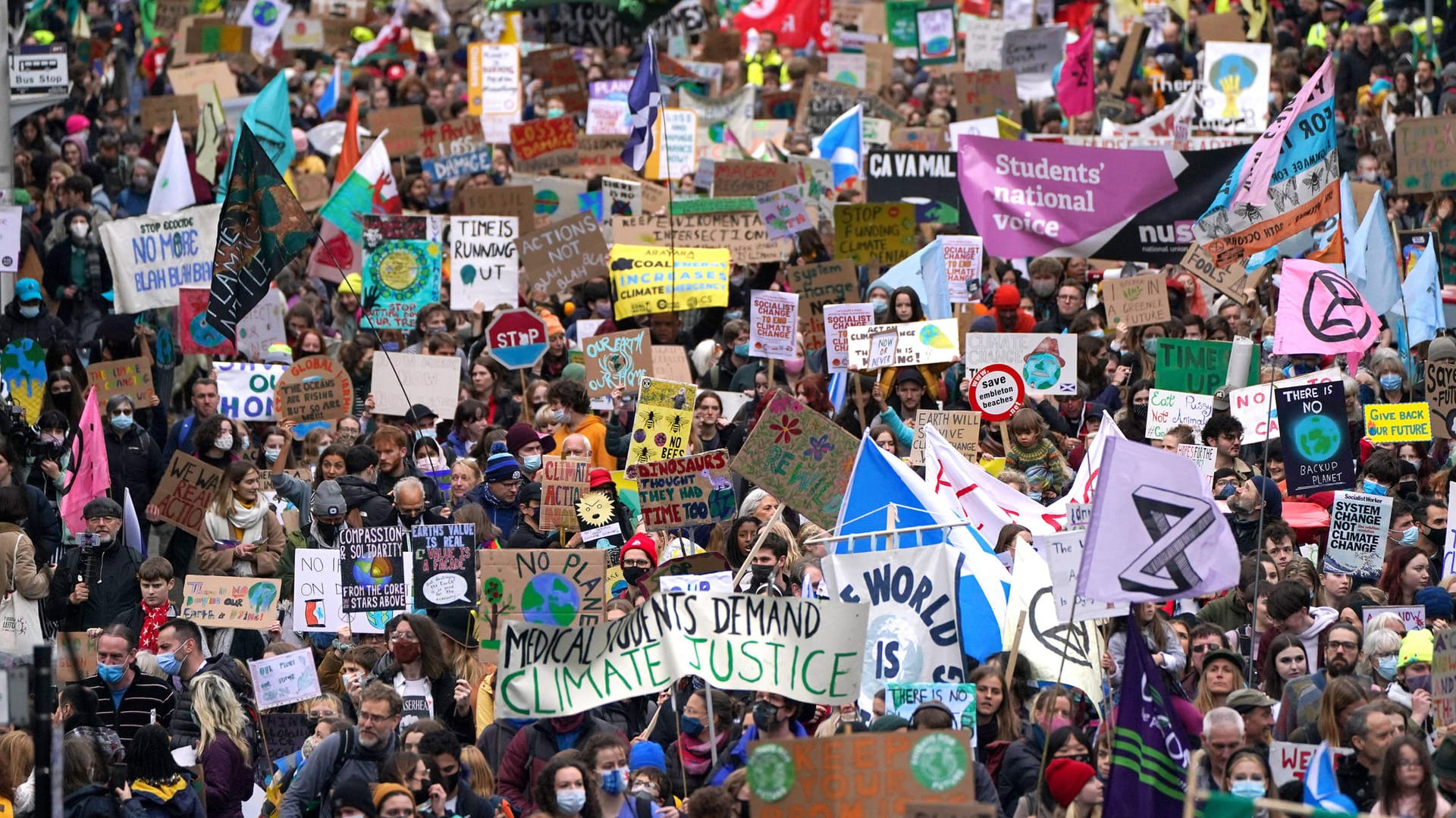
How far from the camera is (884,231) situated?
17.5 m

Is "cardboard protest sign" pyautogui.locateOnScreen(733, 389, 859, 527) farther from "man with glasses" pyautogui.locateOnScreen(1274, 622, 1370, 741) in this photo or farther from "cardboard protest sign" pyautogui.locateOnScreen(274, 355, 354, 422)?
"cardboard protest sign" pyautogui.locateOnScreen(274, 355, 354, 422)

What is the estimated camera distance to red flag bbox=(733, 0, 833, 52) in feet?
92.8

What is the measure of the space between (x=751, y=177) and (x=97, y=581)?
26.9ft

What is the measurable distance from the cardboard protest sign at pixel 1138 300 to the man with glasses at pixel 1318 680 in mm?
6127

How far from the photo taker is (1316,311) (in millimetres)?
13812

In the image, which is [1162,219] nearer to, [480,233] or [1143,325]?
[1143,325]

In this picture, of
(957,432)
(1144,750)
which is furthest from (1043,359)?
(1144,750)

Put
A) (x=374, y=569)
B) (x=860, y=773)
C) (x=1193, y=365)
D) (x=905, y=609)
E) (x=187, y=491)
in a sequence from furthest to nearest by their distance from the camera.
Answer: (x=1193, y=365), (x=187, y=491), (x=374, y=569), (x=905, y=609), (x=860, y=773)

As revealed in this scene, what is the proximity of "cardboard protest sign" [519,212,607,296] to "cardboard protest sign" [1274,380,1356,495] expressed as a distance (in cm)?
629

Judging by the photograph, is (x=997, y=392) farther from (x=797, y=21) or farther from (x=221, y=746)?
(x=797, y=21)

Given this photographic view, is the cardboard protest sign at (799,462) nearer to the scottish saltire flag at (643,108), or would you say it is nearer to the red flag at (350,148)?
the scottish saltire flag at (643,108)

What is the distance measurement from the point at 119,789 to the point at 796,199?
9.72m

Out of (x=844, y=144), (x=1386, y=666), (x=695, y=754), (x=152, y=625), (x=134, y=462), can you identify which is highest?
(x=844, y=144)

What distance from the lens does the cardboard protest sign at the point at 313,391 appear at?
605 inches
